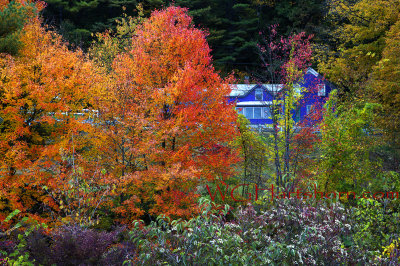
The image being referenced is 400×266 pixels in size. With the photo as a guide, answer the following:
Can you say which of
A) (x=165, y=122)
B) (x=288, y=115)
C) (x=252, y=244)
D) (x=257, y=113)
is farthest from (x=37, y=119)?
(x=257, y=113)

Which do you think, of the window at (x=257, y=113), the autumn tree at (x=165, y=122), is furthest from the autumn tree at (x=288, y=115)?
the window at (x=257, y=113)

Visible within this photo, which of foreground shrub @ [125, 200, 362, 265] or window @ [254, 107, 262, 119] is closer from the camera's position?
foreground shrub @ [125, 200, 362, 265]

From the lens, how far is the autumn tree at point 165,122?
1277cm

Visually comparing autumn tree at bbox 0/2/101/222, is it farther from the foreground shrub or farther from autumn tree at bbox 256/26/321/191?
autumn tree at bbox 256/26/321/191

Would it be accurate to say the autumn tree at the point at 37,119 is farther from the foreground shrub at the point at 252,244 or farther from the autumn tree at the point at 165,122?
the foreground shrub at the point at 252,244

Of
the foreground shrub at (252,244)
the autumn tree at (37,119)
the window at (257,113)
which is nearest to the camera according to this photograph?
the foreground shrub at (252,244)

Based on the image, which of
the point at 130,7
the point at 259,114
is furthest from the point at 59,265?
the point at 130,7

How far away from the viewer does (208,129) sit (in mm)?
14438

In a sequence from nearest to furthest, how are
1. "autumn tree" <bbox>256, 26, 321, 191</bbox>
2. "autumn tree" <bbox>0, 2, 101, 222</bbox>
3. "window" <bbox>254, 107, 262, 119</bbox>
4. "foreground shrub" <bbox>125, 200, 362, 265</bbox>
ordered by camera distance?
"foreground shrub" <bbox>125, 200, 362, 265</bbox>, "autumn tree" <bbox>0, 2, 101, 222</bbox>, "autumn tree" <bbox>256, 26, 321, 191</bbox>, "window" <bbox>254, 107, 262, 119</bbox>

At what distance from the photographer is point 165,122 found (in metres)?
13.0

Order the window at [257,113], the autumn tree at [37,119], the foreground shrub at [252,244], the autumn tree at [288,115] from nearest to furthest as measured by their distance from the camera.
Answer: the foreground shrub at [252,244] → the autumn tree at [37,119] → the autumn tree at [288,115] → the window at [257,113]

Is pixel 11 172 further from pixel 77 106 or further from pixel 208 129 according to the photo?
pixel 208 129

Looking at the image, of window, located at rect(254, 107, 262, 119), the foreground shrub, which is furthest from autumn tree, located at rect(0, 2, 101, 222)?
window, located at rect(254, 107, 262, 119)

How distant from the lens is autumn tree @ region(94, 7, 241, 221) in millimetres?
12773
